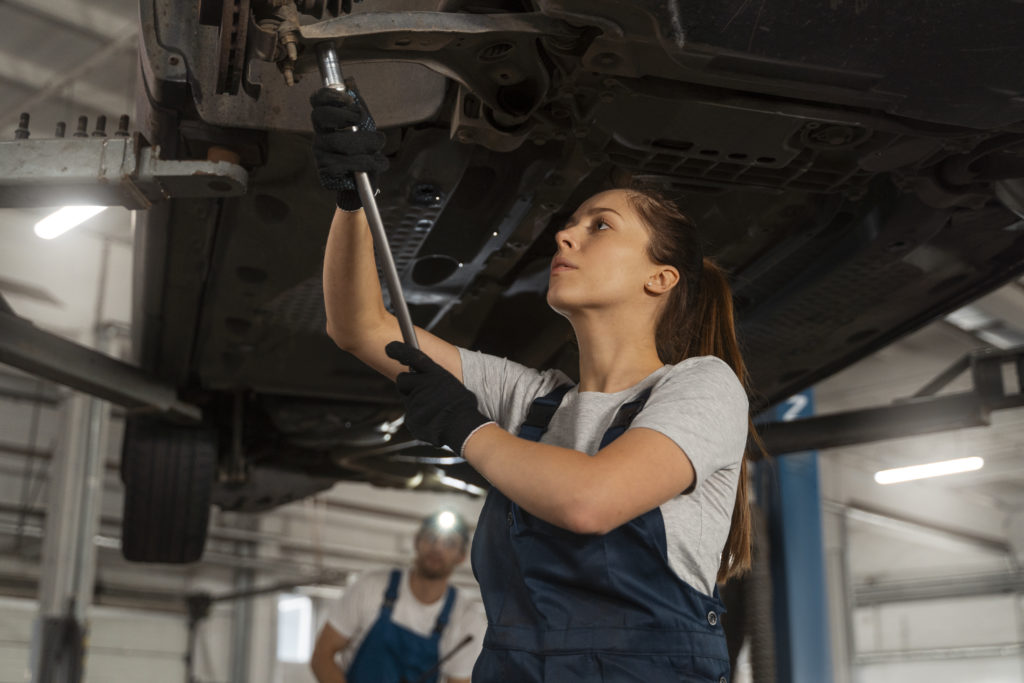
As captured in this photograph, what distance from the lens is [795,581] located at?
3.89m

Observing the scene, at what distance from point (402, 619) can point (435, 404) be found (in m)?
2.25

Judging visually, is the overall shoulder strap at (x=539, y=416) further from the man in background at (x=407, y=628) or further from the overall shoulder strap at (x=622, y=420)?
the man in background at (x=407, y=628)

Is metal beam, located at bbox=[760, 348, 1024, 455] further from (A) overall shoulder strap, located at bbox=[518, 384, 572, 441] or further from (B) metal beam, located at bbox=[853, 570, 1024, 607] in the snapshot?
(B) metal beam, located at bbox=[853, 570, 1024, 607]

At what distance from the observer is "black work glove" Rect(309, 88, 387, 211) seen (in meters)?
1.22

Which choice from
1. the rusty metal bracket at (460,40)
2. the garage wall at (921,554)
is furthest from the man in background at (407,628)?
the garage wall at (921,554)

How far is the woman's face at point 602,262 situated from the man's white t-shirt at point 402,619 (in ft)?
6.96

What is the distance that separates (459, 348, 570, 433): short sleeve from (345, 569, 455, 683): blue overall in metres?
1.91

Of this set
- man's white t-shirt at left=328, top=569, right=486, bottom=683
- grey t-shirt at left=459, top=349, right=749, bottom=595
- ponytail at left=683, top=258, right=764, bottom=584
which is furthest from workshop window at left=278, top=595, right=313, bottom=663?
grey t-shirt at left=459, top=349, right=749, bottom=595

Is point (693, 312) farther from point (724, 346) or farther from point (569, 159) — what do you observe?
point (569, 159)

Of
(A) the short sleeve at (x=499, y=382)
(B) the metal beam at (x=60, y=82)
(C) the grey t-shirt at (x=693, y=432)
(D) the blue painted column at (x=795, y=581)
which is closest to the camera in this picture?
(C) the grey t-shirt at (x=693, y=432)

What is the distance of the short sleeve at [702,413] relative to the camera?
1.12 metres

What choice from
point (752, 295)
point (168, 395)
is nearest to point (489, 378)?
point (752, 295)

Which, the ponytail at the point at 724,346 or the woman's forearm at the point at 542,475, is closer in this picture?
the woman's forearm at the point at 542,475

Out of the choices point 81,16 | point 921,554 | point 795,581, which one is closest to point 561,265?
point 795,581
